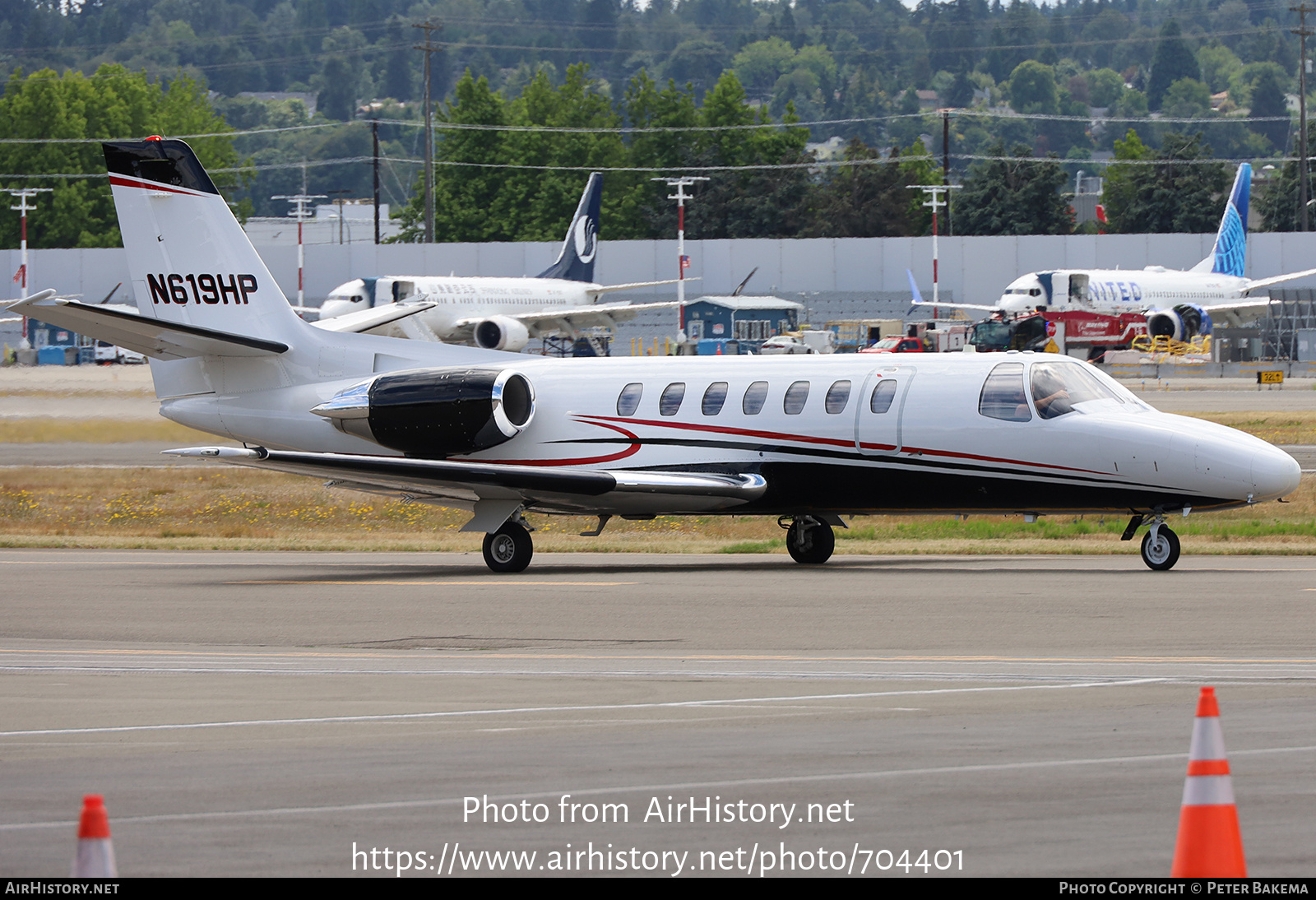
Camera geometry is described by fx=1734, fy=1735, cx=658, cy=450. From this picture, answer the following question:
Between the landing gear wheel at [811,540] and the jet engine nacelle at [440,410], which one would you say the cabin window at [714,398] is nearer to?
the landing gear wheel at [811,540]

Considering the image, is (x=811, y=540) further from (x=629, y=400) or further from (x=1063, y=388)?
(x=1063, y=388)

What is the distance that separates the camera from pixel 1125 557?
22.5m

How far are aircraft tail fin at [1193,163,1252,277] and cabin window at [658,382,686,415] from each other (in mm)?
67999

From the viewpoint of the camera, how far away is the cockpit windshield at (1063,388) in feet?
65.3

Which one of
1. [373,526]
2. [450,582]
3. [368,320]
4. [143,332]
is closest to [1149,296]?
[373,526]

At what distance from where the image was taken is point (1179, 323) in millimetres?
75250

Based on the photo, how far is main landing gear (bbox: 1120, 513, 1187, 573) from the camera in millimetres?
19359

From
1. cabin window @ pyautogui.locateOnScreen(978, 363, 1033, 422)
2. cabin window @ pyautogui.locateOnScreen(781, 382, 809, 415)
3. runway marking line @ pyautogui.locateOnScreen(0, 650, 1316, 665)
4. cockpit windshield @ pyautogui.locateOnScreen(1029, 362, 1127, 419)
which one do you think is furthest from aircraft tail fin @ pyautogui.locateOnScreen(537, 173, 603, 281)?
runway marking line @ pyautogui.locateOnScreen(0, 650, 1316, 665)

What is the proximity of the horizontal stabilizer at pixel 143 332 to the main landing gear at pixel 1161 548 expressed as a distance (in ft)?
38.5

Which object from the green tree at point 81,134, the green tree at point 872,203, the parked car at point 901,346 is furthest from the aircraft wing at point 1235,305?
the green tree at point 81,134

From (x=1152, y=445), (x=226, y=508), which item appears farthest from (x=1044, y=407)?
(x=226, y=508)

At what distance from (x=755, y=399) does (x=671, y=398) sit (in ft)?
3.85

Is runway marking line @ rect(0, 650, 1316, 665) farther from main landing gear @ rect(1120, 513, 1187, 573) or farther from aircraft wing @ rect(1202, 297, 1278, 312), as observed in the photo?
aircraft wing @ rect(1202, 297, 1278, 312)
